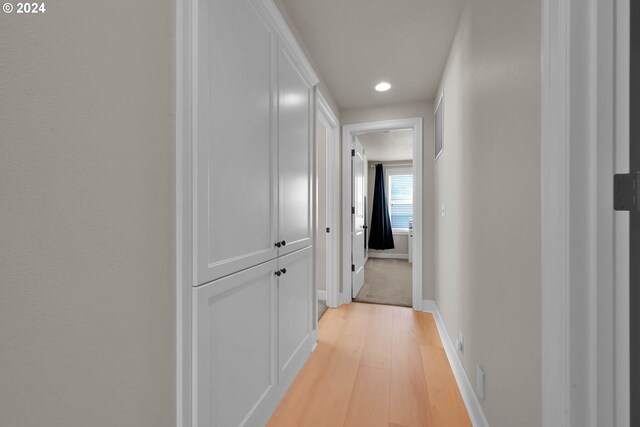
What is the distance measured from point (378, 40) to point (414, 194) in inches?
64.5

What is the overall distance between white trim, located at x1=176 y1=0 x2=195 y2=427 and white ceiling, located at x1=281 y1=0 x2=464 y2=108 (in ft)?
3.82

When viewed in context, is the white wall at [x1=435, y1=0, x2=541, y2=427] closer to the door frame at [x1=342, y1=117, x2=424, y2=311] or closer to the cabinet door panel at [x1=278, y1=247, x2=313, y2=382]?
the cabinet door panel at [x1=278, y1=247, x2=313, y2=382]

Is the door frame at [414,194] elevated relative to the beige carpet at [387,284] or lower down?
elevated

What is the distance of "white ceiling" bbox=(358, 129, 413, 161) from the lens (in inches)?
187

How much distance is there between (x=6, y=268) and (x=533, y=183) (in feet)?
4.37

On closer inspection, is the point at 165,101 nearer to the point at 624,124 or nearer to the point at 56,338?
the point at 56,338

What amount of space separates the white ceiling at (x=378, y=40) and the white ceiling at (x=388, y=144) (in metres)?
1.67

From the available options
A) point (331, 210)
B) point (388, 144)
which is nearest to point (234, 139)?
point (331, 210)

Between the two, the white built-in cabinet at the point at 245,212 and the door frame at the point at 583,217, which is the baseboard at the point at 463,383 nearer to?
the door frame at the point at 583,217

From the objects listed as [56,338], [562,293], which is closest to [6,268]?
[56,338]

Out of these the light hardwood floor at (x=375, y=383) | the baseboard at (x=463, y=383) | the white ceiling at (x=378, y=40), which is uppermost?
the white ceiling at (x=378, y=40)

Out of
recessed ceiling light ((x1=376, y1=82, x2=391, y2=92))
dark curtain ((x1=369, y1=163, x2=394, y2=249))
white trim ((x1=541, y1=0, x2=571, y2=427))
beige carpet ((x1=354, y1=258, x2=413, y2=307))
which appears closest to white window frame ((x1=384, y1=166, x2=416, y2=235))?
dark curtain ((x1=369, y1=163, x2=394, y2=249))

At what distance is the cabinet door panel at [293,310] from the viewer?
1.67m

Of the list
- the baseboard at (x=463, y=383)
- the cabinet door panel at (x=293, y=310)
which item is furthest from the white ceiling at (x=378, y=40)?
the baseboard at (x=463, y=383)
